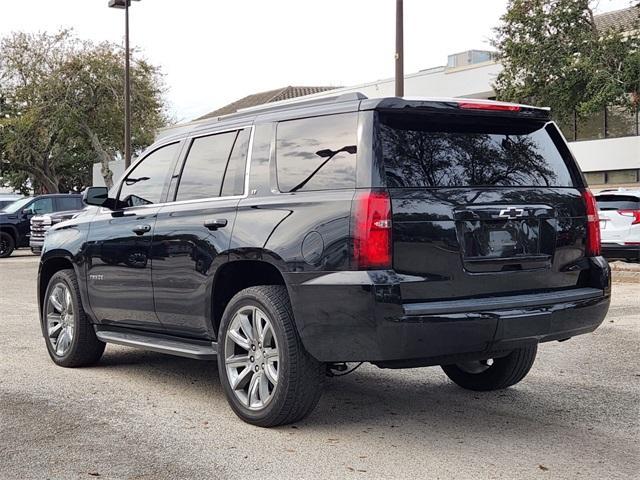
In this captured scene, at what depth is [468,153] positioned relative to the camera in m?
4.91

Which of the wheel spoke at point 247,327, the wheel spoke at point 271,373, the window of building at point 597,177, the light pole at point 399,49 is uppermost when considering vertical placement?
the light pole at point 399,49

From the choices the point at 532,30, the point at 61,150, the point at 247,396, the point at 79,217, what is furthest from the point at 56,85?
the point at 247,396

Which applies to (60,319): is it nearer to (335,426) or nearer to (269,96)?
(335,426)

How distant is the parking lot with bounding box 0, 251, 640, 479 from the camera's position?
4.36 meters

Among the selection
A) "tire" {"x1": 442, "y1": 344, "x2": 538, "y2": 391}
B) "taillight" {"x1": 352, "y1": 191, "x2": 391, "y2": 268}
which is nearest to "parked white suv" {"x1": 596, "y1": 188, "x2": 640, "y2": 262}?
"tire" {"x1": 442, "y1": 344, "x2": 538, "y2": 391}

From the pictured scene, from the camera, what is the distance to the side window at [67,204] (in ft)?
82.5

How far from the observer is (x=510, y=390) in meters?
6.15

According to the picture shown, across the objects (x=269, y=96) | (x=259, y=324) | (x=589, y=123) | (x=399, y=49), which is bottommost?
(x=259, y=324)

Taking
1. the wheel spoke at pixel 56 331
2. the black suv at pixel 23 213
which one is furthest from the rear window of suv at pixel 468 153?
the black suv at pixel 23 213

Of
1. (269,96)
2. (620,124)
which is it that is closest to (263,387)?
(620,124)

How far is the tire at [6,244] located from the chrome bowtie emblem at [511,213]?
22.1m

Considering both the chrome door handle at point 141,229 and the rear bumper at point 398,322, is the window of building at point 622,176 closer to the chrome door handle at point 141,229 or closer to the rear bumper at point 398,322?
the chrome door handle at point 141,229

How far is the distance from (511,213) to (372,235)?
90cm

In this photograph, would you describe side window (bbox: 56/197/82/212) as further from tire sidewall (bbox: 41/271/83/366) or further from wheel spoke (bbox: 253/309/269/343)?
wheel spoke (bbox: 253/309/269/343)
